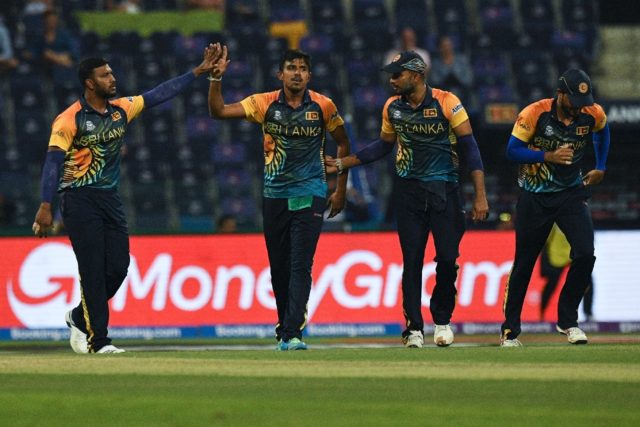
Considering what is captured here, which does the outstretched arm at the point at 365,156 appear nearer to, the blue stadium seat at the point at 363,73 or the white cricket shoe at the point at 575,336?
the white cricket shoe at the point at 575,336

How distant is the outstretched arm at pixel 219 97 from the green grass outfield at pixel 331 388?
199cm

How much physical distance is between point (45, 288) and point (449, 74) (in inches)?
333

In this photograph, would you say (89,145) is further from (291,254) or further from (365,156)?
(365,156)

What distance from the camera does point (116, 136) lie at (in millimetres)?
11477

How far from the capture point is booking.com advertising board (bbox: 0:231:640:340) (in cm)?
1759

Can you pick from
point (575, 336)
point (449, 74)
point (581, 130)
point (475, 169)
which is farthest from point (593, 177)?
point (449, 74)

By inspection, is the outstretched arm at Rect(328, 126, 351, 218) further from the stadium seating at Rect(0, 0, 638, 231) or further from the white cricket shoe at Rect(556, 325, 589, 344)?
the stadium seating at Rect(0, 0, 638, 231)

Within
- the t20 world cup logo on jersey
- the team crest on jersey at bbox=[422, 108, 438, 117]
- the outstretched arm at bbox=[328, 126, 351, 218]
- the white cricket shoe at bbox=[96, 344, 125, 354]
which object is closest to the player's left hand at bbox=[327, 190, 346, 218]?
the outstretched arm at bbox=[328, 126, 351, 218]

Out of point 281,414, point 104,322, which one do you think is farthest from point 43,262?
point 281,414

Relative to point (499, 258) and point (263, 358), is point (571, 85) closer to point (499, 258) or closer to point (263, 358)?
point (263, 358)

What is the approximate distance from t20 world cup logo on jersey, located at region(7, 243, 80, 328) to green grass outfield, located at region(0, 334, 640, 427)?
704 cm

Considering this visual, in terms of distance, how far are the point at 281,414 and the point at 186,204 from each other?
15313 mm

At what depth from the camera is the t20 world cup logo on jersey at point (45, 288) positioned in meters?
17.6

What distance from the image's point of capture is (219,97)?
11492 mm
